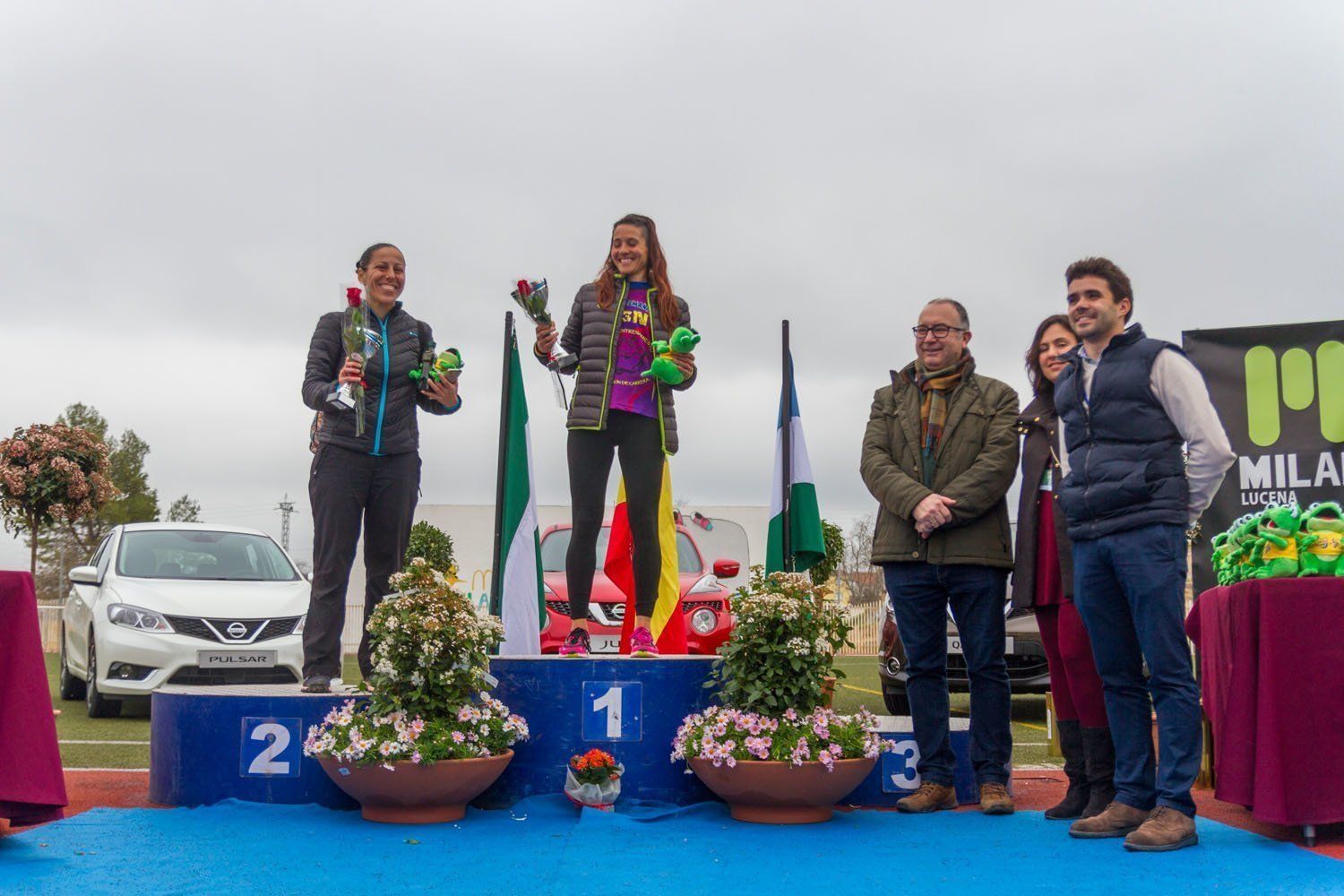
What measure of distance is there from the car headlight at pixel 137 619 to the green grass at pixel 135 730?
696 mm

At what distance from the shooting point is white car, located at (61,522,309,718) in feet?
26.6

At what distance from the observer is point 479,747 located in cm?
440

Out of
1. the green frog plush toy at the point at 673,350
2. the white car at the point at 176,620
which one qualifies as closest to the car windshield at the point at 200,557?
the white car at the point at 176,620

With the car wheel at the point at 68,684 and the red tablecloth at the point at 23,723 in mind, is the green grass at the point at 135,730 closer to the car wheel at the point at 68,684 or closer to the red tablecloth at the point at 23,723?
the car wheel at the point at 68,684

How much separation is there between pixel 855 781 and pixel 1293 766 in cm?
151

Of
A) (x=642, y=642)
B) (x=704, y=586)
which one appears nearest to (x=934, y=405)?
(x=642, y=642)

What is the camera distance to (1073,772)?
4.54 m

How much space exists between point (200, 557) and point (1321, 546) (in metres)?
7.95

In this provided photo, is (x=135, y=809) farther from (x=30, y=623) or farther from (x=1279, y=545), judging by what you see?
(x=1279, y=545)

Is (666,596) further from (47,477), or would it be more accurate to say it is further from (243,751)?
(47,477)

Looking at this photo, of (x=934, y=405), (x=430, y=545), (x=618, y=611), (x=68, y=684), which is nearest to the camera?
(x=934, y=405)

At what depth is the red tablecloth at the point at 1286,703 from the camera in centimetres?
381

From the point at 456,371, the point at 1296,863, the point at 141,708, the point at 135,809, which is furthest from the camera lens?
the point at 141,708

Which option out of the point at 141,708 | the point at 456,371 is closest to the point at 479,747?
the point at 456,371
